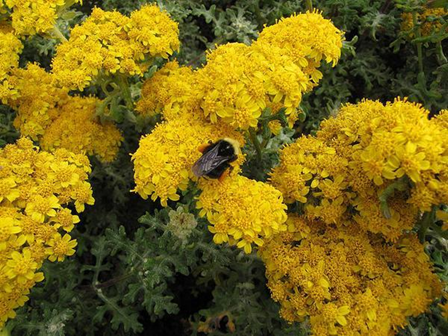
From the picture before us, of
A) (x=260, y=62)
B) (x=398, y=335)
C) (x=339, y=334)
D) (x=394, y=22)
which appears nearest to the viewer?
(x=339, y=334)

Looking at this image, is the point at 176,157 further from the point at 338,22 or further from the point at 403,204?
the point at 338,22

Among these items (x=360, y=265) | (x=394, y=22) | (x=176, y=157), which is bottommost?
(x=360, y=265)

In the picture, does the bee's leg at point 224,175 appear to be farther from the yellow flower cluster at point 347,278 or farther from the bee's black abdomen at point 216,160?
the yellow flower cluster at point 347,278

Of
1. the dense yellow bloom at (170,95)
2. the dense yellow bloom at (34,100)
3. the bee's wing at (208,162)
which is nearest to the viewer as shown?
the bee's wing at (208,162)

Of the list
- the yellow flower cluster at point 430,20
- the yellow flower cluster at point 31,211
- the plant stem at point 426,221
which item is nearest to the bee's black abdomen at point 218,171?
the yellow flower cluster at point 31,211

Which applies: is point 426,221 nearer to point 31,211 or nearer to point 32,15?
point 31,211

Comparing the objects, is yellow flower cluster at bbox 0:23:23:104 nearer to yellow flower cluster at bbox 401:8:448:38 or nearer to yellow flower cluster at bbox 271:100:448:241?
yellow flower cluster at bbox 271:100:448:241

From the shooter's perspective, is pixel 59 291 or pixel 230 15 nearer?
pixel 59 291

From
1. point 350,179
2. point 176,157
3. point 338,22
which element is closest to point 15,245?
point 176,157
